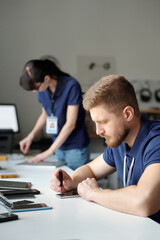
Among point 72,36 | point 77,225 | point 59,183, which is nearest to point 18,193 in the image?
point 59,183

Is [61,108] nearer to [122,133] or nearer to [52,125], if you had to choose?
→ [52,125]

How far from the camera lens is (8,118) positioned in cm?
346

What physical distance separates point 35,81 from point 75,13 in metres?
2.35

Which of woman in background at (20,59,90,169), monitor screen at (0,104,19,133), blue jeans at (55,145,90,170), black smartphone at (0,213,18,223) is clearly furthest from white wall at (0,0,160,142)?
black smartphone at (0,213,18,223)

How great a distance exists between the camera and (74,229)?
39.1 inches

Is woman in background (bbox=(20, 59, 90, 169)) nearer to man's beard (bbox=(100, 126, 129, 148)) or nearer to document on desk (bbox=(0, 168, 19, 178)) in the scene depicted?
document on desk (bbox=(0, 168, 19, 178))

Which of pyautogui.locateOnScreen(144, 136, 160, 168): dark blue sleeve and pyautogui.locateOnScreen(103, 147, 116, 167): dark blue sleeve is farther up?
pyautogui.locateOnScreen(144, 136, 160, 168): dark blue sleeve

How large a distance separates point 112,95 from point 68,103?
119 cm

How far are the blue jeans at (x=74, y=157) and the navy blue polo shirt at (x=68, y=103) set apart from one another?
3cm

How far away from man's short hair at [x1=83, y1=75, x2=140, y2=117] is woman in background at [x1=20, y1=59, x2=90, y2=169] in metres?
1.08

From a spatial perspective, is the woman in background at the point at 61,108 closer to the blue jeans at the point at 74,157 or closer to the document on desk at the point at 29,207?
the blue jeans at the point at 74,157

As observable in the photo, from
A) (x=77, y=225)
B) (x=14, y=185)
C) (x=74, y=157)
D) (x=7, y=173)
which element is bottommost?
(x=74, y=157)

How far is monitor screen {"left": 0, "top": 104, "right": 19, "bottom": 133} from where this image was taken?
11.3 feet

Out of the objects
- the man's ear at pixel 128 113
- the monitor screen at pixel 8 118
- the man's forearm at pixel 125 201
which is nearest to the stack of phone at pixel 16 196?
the man's forearm at pixel 125 201
